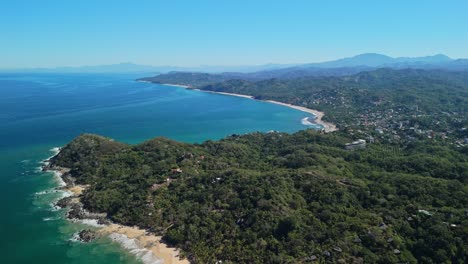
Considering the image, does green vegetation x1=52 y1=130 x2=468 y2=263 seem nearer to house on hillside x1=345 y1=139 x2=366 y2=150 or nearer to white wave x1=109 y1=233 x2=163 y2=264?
white wave x1=109 y1=233 x2=163 y2=264

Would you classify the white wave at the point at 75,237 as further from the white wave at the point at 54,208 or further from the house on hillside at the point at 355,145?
the house on hillside at the point at 355,145

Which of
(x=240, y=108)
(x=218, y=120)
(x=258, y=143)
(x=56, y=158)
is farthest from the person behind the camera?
(x=240, y=108)

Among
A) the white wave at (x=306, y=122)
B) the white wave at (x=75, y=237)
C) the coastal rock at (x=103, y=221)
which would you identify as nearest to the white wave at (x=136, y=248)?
the coastal rock at (x=103, y=221)

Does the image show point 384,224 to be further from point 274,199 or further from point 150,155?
point 150,155

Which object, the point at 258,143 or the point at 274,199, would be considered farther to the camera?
the point at 258,143

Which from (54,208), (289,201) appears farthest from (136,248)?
(289,201)

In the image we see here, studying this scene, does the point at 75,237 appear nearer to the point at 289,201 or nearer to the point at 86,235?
the point at 86,235

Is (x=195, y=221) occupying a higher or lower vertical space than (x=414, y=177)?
lower

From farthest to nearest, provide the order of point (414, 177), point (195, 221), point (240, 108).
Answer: point (240, 108), point (414, 177), point (195, 221)

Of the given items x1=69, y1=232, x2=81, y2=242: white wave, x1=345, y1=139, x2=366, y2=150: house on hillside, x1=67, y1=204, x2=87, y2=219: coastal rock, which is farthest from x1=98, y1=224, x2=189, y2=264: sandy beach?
x1=345, y1=139, x2=366, y2=150: house on hillside

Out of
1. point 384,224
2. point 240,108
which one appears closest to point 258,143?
point 384,224
